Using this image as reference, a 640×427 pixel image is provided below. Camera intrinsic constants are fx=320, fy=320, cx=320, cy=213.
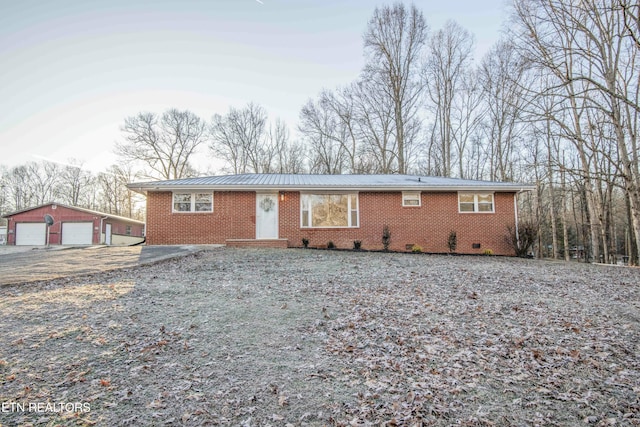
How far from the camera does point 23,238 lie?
2297 cm

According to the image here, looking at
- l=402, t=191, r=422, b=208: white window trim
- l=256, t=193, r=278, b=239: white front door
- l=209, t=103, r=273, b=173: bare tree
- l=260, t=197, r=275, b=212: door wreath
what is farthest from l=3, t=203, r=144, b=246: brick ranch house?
l=402, t=191, r=422, b=208: white window trim

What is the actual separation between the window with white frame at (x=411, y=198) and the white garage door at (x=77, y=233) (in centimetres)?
2268

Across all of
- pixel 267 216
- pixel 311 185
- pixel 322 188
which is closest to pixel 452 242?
pixel 322 188

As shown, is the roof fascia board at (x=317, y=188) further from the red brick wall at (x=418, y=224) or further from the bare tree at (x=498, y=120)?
the bare tree at (x=498, y=120)

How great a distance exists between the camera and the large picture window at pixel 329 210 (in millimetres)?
13062

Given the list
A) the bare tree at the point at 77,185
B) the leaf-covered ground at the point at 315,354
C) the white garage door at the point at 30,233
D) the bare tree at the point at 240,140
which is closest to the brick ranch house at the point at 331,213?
the leaf-covered ground at the point at 315,354

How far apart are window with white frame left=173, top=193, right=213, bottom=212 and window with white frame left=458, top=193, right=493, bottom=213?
1035 cm

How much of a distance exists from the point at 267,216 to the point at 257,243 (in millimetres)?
1218

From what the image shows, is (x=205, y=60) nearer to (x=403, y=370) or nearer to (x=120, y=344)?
(x=120, y=344)

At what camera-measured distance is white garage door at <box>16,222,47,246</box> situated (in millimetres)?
22919

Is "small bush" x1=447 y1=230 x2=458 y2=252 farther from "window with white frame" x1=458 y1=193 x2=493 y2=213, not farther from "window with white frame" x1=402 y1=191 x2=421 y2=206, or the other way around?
"window with white frame" x1=402 y1=191 x2=421 y2=206

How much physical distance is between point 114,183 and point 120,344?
37346mm

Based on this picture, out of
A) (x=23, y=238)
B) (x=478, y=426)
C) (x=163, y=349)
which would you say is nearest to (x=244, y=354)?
(x=163, y=349)

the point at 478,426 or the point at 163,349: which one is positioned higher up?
the point at 163,349
